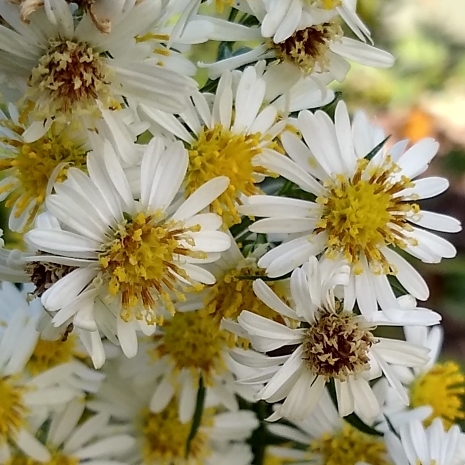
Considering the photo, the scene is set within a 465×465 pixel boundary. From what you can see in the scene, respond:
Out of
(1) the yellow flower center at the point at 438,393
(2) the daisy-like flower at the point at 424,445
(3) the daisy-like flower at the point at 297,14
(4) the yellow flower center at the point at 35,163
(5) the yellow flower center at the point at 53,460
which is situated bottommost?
(5) the yellow flower center at the point at 53,460

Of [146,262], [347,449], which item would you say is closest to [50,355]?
[146,262]

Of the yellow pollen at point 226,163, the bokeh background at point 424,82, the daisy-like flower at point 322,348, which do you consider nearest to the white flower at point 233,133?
the yellow pollen at point 226,163

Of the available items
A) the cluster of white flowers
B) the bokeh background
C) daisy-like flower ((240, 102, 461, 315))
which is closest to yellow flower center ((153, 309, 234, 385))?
the cluster of white flowers

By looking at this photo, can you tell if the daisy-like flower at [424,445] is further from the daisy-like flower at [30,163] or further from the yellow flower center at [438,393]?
the daisy-like flower at [30,163]

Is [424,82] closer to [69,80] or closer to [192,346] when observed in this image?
[192,346]

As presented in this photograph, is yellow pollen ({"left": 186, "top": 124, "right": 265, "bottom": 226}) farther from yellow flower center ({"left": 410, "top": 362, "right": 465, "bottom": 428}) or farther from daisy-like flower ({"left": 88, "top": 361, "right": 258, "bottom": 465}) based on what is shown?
yellow flower center ({"left": 410, "top": 362, "right": 465, "bottom": 428})

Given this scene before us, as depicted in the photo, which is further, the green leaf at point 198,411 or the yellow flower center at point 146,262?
the green leaf at point 198,411
